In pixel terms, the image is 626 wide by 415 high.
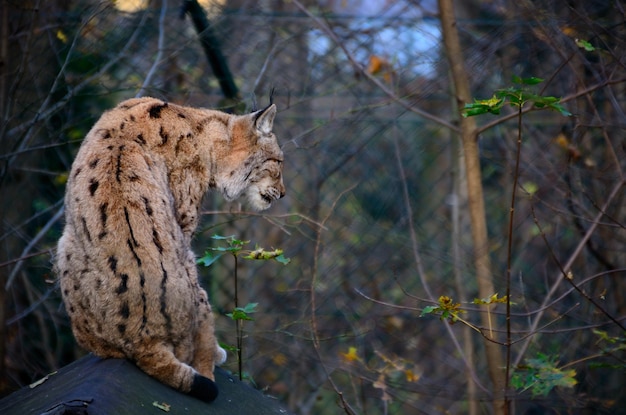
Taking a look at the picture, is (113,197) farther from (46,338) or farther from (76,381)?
(46,338)

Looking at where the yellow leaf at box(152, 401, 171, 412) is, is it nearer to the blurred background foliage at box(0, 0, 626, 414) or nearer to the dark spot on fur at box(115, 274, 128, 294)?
the dark spot on fur at box(115, 274, 128, 294)

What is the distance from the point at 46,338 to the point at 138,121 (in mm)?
2588

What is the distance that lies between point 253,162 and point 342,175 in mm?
1581

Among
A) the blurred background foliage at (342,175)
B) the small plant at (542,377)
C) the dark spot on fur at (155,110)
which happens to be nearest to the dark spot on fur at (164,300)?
the dark spot on fur at (155,110)

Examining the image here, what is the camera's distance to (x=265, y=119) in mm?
4531

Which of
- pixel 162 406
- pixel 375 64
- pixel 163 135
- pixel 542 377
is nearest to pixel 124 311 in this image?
pixel 162 406

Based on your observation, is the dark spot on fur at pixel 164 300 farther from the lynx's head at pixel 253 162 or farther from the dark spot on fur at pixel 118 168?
the lynx's head at pixel 253 162

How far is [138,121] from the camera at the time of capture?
395 centimetres

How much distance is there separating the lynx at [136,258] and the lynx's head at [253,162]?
509 mm

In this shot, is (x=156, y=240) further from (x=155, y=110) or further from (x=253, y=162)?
(x=253, y=162)

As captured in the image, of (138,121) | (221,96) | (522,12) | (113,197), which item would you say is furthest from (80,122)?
(522,12)

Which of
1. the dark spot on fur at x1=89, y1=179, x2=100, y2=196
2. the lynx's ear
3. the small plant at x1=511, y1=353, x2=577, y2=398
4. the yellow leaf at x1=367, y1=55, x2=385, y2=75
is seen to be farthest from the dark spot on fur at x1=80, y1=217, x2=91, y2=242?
the yellow leaf at x1=367, y1=55, x2=385, y2=75

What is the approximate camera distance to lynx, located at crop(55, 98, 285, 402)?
11.1 feet

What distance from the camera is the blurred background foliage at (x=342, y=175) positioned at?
517 centimetres
